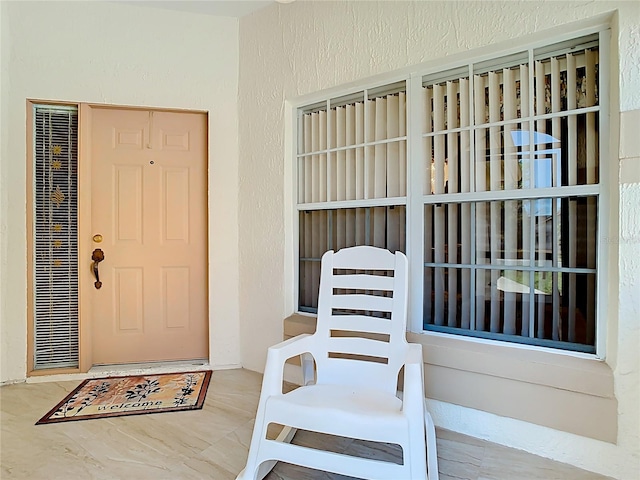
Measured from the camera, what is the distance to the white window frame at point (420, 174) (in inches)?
67.4

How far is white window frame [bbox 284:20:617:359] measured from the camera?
1712mm

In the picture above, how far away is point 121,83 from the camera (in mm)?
2902

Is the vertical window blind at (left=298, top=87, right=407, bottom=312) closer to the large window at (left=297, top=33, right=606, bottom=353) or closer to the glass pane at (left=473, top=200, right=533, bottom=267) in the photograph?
the large window at (left=297, top=33, right=606, bottom=353)

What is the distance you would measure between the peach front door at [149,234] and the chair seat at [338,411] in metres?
1.81

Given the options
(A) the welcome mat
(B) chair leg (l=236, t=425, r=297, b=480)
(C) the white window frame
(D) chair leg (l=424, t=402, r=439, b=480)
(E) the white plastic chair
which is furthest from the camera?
(A) the welcome mat

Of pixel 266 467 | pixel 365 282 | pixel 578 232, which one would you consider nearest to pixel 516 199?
pixel 578 232

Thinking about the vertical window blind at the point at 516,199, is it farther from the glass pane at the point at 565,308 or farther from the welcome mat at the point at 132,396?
the welcome mat at the point at 132,396

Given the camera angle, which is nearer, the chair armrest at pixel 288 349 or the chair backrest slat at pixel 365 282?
the chair armrest at pixel 288 349

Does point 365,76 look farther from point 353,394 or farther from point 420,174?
point 353,394

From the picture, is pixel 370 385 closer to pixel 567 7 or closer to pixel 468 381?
pixel 468 381

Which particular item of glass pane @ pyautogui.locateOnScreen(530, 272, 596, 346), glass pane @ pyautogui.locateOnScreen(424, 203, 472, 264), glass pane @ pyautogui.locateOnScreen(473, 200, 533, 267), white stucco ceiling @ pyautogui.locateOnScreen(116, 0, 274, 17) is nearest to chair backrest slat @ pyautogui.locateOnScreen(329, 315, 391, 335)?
glass pane @ pyautogui.locateOnScreen(424, 203, 472, 264)

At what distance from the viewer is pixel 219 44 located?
3.05 metres

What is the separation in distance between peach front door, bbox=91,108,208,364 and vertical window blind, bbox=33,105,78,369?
0.54ft

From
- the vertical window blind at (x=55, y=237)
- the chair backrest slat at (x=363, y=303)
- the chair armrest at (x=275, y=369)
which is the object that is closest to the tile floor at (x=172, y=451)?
the chair armrest at (x=275, y=369)
